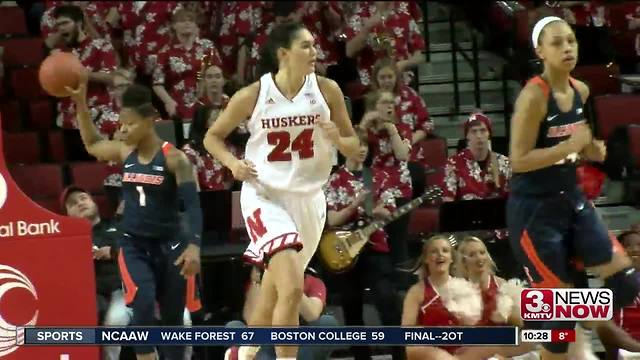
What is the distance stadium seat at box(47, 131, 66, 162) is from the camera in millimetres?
8039

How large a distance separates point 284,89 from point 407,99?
1.61 metres

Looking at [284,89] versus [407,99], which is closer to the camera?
[284,89]

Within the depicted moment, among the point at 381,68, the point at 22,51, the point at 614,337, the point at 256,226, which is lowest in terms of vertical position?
the point at 614,337

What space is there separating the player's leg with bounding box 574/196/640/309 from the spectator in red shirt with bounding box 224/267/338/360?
1282mm

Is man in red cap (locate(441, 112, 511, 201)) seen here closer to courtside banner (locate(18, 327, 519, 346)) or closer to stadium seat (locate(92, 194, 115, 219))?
courtside banner (locate(18, 327, 519, 346))

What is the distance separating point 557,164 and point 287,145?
1294 mm

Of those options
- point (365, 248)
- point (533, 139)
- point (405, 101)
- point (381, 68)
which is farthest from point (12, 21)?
point (533, 139)

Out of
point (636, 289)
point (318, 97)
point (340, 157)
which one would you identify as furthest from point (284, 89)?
point (636, 289)

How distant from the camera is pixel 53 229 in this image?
6.82 meters

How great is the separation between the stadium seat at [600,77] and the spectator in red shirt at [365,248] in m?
1.33

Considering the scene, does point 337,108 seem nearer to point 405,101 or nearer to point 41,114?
point 405,101

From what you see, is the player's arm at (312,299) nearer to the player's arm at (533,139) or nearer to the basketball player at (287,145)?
→ the basketball player at (287,145)

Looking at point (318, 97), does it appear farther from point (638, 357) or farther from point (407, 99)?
point (638, 357)

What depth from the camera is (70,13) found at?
28.9ft
